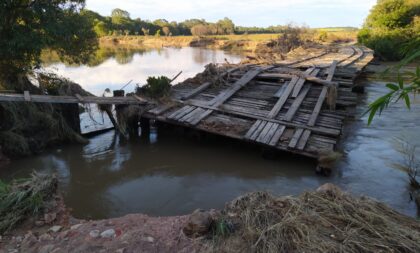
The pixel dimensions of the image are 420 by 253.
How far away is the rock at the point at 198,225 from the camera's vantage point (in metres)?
3.79

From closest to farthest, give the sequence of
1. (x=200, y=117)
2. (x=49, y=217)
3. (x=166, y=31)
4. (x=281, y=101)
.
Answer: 1. (x=49, y=217)
2. (x=200, y=117)
3. (x=281, y=101)
4. (x=166, y=31)

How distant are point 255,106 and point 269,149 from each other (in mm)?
2105

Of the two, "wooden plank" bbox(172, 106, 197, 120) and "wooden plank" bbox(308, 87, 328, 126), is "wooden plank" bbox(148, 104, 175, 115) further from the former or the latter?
"wooden plank" bbox(308, 87, 328, 126)

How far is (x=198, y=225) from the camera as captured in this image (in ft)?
12.4

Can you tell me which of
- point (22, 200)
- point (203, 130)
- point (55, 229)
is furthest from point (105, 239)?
point (203, 130)

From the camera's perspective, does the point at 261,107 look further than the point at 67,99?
Yes

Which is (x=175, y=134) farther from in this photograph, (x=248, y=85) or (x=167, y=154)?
(x=248, y=85)

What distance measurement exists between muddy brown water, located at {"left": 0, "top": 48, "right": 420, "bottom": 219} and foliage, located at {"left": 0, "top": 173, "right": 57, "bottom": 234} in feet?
5.12

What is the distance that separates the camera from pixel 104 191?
6883 millimetres

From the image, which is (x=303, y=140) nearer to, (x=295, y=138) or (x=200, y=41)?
(x=295, y=138)

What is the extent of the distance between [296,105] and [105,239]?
7028mm

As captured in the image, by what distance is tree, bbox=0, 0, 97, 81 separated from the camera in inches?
306

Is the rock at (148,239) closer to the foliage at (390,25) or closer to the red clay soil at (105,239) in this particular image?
the red clay soil at (105,239)

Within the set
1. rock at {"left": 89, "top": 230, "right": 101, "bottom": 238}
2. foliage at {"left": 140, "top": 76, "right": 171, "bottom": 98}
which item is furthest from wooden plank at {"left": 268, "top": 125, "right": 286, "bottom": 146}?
rock at {"left": 89, "top": 230, "right": 101, "bottom": 238}
